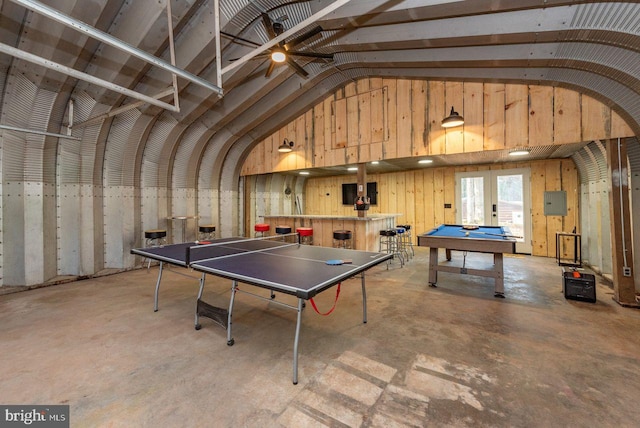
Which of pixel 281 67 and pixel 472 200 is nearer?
pixel 281 67

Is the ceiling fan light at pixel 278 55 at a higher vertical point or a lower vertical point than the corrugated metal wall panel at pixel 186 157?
higher

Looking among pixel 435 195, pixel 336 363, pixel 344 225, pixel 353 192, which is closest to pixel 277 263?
pixel 336 363

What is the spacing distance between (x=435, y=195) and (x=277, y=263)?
6445 mm

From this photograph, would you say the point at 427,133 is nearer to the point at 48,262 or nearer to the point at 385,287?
the point at 385,287

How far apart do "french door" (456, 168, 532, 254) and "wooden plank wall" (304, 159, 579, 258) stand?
13cm

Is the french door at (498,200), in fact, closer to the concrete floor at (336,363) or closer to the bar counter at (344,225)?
the bar counter at (344,225)

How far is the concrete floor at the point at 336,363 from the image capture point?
1.71 meters

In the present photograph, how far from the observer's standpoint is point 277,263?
254cm

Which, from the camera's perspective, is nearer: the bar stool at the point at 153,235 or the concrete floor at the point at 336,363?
the concrete floor at the point at 336,363

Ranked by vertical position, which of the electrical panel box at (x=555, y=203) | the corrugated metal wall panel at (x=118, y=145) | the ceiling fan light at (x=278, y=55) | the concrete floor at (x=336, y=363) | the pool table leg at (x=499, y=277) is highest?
the ceiling fan light at (x=278, y=55)

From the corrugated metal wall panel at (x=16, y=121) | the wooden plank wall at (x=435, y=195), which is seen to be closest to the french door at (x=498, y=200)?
the wooden plank wall at (x=435, y=195)

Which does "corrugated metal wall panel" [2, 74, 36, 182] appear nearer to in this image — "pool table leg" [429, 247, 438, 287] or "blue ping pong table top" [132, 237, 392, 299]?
"blue ping pong table top" [132, 237, 392, 299]

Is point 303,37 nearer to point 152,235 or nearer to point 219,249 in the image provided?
point 219,249

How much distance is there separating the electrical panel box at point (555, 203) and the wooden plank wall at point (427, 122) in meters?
2.80
